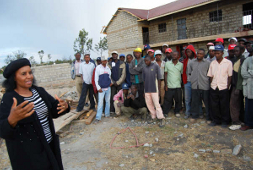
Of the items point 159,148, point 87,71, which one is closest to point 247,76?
point 159,148

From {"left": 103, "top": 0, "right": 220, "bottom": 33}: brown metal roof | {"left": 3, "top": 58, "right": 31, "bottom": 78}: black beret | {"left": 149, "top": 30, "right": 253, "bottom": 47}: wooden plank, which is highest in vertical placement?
{"left": 103, "top": 0, "right": 220, "bottom": 33}: brown metal roof

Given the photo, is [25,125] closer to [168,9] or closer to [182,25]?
[182,25]

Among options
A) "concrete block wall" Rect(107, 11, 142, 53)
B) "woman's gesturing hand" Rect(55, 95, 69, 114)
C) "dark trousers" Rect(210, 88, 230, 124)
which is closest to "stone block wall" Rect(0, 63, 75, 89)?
"concrete block wall" Rect(107, 11, 142, 53)

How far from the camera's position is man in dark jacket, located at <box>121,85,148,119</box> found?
5.45m

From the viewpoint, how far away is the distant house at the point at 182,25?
13.7 metres

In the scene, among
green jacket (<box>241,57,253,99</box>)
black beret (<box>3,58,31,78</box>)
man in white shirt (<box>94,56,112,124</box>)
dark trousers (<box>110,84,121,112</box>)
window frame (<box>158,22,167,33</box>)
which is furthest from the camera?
window frame (<box>158,22,167,33</box>)

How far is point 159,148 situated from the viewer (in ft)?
12.9

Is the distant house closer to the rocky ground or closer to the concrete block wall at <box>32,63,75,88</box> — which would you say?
the concrete block wall at <box>32,63,75,88</box>

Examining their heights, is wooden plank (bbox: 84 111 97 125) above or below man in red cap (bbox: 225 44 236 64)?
below

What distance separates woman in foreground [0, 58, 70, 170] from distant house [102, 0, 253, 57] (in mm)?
A: 13886

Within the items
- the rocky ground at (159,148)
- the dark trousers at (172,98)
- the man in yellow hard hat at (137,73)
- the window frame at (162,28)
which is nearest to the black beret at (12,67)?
the rocky ground at (159,148)

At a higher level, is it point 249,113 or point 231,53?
point 231,53

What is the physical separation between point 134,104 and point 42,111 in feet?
12.0

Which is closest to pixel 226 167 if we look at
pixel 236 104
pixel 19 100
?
pixel 236 104
